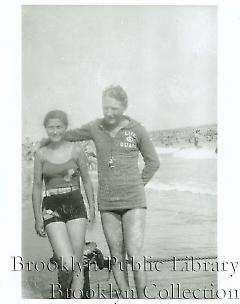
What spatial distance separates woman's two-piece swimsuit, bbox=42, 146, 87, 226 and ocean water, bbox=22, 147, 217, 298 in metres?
0.08

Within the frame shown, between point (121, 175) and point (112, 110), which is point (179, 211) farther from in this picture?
point (112, 110)

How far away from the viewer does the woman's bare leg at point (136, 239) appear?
1.96 m

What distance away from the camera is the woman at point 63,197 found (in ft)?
6.47

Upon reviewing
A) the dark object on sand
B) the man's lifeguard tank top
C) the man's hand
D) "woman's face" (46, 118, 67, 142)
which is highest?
"woman's face" (46, 118, 67, 142)

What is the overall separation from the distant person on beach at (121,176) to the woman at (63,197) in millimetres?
58

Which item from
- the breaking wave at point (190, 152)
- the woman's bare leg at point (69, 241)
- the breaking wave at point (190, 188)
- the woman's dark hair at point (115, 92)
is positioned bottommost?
the woman's bare leg at point (69, 241)

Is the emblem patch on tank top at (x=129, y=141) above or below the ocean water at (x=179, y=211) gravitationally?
above

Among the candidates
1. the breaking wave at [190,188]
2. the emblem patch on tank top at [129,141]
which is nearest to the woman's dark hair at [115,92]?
the emblem patch on tank top at [129,141]

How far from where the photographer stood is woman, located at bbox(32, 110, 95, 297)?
1.97 m

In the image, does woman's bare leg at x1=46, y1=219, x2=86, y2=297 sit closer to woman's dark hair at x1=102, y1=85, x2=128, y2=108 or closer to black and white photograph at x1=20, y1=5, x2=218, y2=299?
black and white photograph at x1=20, y1=5, x2=218, y2=299

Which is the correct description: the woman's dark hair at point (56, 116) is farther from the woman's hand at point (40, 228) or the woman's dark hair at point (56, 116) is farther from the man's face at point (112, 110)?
the woman's hand at point (40, 228)

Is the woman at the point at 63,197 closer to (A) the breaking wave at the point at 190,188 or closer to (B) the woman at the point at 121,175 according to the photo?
(B) the woman at the point at 121,175

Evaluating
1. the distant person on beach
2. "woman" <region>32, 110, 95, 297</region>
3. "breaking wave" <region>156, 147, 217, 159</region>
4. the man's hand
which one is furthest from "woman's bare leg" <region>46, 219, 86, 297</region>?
"breaking wave" <region>156, 147, 217, 159</region>
